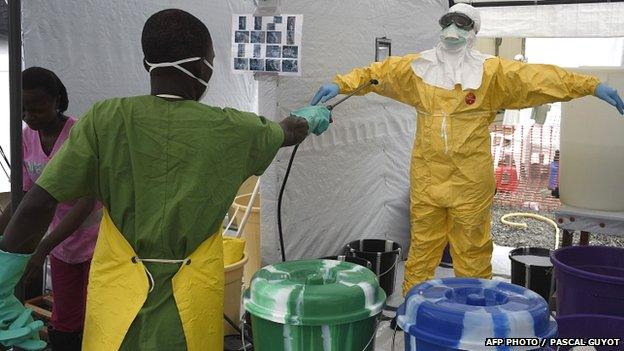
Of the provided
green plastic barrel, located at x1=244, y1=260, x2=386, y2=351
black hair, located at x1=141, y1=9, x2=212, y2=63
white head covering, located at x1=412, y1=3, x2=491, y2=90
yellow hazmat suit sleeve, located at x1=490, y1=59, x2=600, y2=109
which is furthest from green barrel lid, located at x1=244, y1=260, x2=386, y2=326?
yellow hazmat suit sleeve, located at x1=490, y1=59, x2=600, y2=109

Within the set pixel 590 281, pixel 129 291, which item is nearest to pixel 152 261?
pixel 129 291

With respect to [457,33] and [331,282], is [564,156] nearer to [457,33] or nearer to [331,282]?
[457,33]

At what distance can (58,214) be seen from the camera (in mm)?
2014

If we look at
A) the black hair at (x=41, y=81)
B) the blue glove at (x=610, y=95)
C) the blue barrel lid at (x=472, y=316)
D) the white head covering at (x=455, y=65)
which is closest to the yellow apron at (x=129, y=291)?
the blue barrel lid at (x=472, y=316)

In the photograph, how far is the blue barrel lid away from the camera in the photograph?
133 cm

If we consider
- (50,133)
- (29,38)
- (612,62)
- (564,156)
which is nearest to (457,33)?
(564,156)

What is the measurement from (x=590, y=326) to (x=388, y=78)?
146 centimetres

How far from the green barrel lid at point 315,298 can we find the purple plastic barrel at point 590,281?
3.06ft

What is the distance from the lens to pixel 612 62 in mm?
7434

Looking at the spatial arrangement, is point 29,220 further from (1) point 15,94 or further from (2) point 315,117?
(2) point 315,117

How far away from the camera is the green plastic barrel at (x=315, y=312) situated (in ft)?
4.77

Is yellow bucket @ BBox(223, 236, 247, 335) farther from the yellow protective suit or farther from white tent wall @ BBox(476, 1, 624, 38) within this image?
white tent wall @ BBox(476, 1, 624, 38)

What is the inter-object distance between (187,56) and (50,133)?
0.96 m

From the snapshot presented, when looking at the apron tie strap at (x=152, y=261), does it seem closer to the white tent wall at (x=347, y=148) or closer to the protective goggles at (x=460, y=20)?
the white tent wall at (x=347, y=148)
